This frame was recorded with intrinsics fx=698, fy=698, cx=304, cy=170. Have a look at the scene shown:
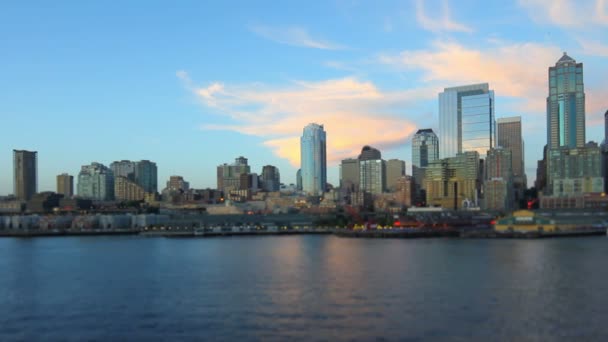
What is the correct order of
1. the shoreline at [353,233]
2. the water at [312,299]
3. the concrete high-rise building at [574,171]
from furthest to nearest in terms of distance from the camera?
1. the concrete high-rise building at [574,171]
2. the shoreline at [353,233]
3. the water at [312,299]

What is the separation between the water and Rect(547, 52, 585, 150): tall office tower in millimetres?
152414

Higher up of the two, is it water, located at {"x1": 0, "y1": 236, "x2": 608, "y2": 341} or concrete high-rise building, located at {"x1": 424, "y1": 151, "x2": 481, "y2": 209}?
concrete high-rise building, located at {"x1": 424, "y1": 151, "x2": 481, "y2": 209}

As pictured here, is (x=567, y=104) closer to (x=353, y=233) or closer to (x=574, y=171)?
(x=574, y=171)

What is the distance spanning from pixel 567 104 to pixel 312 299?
177368 mm

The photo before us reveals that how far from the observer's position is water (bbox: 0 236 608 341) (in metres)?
20.4

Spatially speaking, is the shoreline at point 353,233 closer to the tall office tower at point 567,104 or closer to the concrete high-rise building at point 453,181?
the concrete high-rise building at point 453,181

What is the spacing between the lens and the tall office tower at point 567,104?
605 ft

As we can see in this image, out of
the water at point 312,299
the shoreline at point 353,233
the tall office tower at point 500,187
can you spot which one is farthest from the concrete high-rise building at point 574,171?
the water at point 312,299

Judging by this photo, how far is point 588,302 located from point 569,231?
166ft

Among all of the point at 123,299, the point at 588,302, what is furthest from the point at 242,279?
the point at 588,302

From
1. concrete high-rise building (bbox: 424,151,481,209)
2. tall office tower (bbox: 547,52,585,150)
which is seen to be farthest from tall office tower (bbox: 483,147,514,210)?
tall office tower (bbox: 547,52,585,150)

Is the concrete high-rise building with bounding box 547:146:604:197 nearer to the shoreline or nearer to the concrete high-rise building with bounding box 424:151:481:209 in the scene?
the concrete high-rise building with bounding box 424:151:481:209

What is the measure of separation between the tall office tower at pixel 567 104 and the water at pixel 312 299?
15241 cm

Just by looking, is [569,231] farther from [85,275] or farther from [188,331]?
[188,331]
